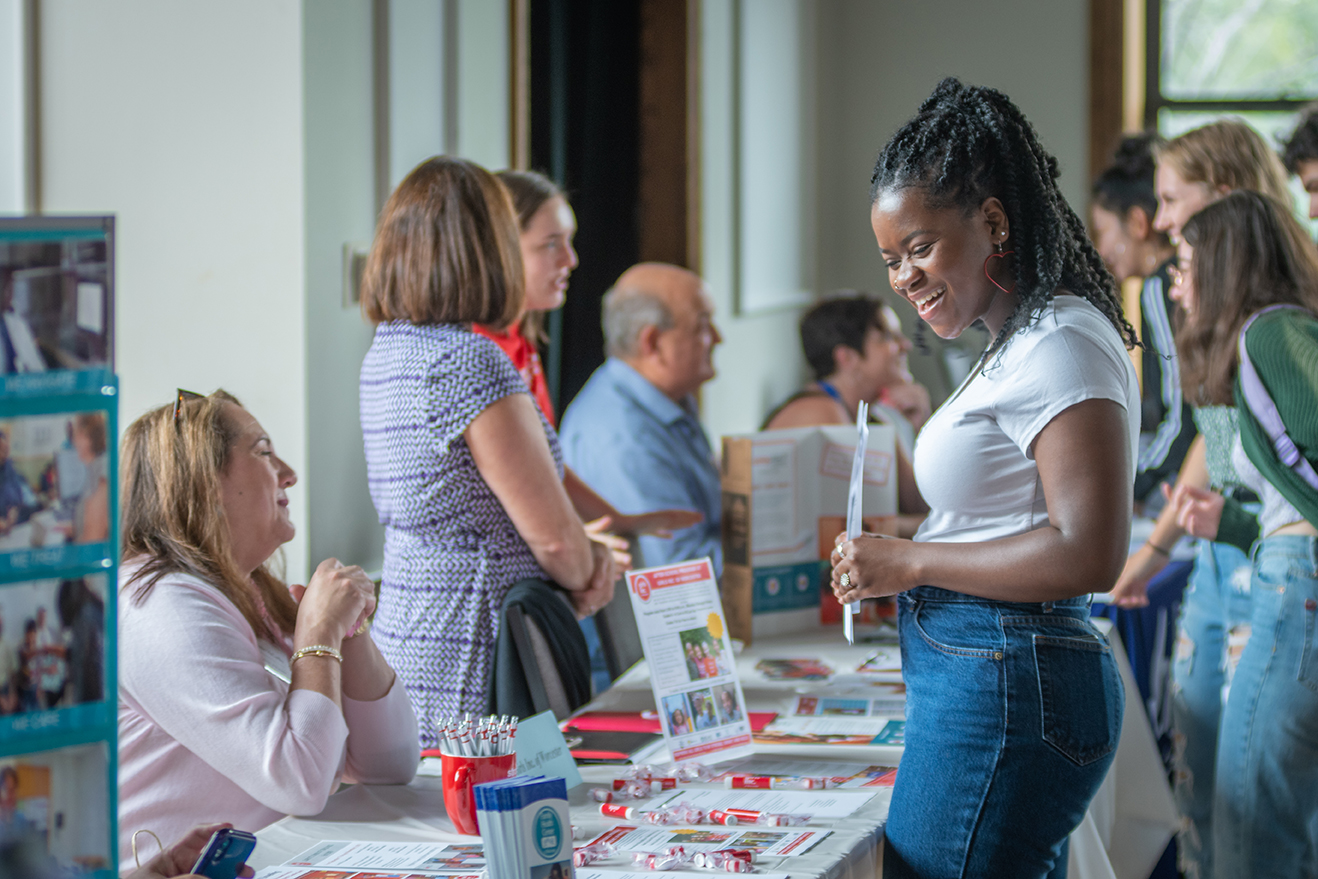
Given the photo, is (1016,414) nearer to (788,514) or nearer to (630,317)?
(788,514)

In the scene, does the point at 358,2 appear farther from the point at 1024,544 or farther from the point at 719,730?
the point at 1024,544

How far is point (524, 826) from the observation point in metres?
0.98

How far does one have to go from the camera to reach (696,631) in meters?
1.62

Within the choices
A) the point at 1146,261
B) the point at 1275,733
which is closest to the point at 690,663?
the point at 1275,733

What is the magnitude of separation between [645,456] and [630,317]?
15.9 inches

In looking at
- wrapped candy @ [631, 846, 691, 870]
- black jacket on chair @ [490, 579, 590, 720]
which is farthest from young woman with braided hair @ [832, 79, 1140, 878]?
black jacket on chair @ [490, 579, 590, 720]

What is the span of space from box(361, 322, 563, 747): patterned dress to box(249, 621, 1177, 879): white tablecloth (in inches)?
9.4

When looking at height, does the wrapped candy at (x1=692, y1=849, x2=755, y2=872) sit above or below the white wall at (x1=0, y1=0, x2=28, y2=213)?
below

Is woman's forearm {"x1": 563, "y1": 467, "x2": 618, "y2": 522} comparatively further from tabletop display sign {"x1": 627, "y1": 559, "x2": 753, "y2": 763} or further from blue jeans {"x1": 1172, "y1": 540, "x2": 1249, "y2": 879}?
blue jeans {"x1": 1172, "y1": 540, "x2": 1249, "y2": 879}

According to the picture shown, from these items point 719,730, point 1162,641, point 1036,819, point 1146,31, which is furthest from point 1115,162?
point 1036,819

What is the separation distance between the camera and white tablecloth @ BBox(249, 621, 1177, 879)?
4.10 ft

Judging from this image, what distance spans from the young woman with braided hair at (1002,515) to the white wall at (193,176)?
4.38ft

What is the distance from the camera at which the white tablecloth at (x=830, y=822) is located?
4.10 ft

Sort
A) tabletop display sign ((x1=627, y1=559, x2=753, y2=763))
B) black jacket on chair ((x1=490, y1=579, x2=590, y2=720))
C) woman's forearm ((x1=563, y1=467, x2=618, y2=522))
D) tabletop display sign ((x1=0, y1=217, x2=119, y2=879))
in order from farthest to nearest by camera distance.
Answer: woman's forearm ((x1=563, y1=467, x2=618, y2=522)) → black jacket on chair ((x1=490, y1=579, x2=590, y2=720)) → tabletop display sign ((x1=627, y1=559, x2=753, y2=763)) → tabletop display sign ((x1=0, y1=217, x2=119, y2=879))
